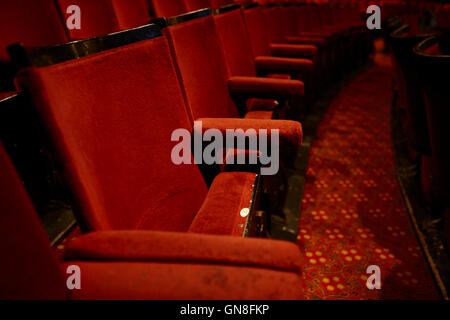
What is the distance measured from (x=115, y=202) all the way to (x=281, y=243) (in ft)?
0.56

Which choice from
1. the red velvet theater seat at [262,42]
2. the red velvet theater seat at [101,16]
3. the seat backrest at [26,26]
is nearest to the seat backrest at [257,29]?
the red velvet theater seat at [262,42]

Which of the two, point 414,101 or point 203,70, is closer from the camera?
point 203,70

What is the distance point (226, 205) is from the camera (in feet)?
1.32

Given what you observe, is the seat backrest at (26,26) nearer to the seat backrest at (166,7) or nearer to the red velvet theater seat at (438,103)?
the seat backrest at (166,7)

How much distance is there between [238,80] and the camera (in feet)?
2.27

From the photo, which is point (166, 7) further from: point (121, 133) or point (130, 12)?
point (121, 133)

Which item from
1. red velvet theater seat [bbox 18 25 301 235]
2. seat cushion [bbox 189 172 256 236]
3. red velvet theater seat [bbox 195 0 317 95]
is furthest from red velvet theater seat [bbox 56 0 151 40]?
seat cushion [bbox 189 172 256 236]

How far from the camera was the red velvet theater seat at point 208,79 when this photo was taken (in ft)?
1.76

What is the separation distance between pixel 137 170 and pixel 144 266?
16 cm

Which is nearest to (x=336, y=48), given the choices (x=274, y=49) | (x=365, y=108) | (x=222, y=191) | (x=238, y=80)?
(x=365, y=108)

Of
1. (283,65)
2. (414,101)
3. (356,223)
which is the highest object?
(283,65)

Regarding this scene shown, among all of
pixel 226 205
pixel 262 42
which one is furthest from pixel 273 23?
pixel 226 205

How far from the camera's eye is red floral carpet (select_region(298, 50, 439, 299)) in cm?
58

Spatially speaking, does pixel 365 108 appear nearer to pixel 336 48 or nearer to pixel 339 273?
pixel 336 48
